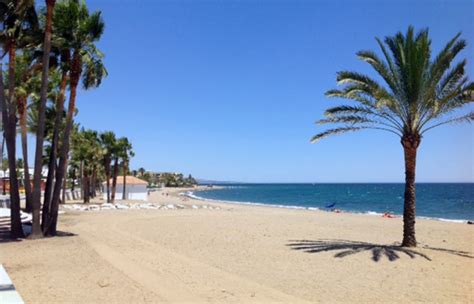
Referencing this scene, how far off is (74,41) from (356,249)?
1139cm

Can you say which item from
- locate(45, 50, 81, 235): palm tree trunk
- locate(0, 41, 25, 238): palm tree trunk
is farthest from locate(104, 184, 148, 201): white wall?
locate(0, 41, 25, 238): palm tree trunk

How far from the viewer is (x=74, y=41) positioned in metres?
13.8

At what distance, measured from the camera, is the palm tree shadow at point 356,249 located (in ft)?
36.3

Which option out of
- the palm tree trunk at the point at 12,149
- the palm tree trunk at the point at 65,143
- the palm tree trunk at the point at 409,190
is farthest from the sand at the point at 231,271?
the palm tree trunk at the point at 12,149

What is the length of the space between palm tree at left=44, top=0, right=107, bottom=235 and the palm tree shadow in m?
8.07

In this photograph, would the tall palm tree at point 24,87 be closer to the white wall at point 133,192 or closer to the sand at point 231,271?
the sand at point 231,271

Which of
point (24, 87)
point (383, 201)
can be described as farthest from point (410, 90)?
point (383, 201)

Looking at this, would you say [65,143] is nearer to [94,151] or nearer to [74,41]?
[74,41]

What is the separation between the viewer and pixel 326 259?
34.6 feet

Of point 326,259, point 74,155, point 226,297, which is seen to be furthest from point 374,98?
point 74,155

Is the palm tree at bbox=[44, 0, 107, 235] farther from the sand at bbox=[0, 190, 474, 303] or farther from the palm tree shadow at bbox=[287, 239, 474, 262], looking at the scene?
the palm tree shadow at bbox=[287, 239, 474, 262]

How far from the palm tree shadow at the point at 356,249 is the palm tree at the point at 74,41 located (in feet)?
26.5

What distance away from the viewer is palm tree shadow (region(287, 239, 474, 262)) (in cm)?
1108

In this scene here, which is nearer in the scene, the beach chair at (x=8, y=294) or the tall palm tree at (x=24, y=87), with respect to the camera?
the beach chair at (x=8, y=294)
